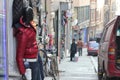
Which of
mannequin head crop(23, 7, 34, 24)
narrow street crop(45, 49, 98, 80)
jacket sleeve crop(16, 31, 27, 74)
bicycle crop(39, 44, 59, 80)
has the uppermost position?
mannequin head crop(23, 7, 34, 24)

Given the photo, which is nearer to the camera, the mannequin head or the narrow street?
the mannequin head

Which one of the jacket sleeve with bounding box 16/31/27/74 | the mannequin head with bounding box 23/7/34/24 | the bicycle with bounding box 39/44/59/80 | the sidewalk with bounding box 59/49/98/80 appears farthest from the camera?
the sidewalk with bounding box 59/49/98/80

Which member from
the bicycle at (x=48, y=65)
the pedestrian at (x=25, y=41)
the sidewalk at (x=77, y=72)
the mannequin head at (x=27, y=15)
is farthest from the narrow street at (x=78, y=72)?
the mannequin head at (x=27, y=15)

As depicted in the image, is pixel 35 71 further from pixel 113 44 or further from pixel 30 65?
pixel 113 44

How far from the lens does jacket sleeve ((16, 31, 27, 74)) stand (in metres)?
6.68

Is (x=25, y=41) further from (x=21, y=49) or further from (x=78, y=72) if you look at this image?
(x=78, y=72)

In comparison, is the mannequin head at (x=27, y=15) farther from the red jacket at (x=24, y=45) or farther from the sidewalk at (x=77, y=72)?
the sidewalk at (x=77, y=72)

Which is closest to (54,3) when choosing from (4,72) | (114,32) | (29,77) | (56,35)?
(56,35)

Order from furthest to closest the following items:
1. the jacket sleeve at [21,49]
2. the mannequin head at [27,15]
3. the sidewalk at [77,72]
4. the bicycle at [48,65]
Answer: the sidewalk at [77,72] → the bicycle at [48,65] → the mannequin head at [27,15] → the jacket sleeve at [21,49]

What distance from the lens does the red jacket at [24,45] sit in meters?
6.70

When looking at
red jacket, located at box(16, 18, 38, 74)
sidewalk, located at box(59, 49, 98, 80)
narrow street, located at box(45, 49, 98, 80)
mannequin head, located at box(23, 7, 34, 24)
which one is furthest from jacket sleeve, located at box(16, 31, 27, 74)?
sidewalk, located at box(59, 49, 98, 80)

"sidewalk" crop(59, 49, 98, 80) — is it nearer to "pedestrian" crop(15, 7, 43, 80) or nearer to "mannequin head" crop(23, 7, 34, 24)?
"pedestrian" crop(15, 7, 43, 80)

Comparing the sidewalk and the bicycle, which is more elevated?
the bicycle

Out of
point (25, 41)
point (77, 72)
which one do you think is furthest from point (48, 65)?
point (77, 72)
